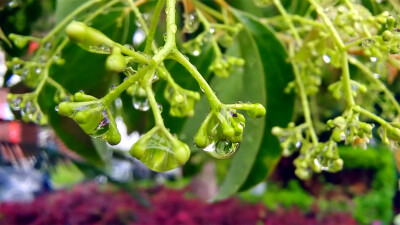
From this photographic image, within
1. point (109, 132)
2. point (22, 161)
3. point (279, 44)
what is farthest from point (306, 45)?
point (22, 161)

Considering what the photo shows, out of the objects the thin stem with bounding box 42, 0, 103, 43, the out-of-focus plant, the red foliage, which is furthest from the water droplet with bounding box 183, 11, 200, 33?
the red foliage

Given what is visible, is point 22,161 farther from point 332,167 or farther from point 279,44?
point 332,167

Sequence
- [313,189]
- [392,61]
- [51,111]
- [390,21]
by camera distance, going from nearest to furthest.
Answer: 1. [390,21]
2. [392,61]
3. [51,111]
4. [313,189]

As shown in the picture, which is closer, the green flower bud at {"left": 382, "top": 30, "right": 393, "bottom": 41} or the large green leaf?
the green flower bud at {"left": 382, "top": 30, "right": 393, "bottom": 41}

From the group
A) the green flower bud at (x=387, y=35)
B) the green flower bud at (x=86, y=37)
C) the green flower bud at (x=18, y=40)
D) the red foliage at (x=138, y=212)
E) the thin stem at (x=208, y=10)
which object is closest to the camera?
the green flower bud at (x=86, y=37)

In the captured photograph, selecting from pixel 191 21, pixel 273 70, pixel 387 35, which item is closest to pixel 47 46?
pixel 191 21

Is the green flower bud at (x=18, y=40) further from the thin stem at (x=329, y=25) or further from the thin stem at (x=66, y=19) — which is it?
the thin stem at (x=329, y=25)

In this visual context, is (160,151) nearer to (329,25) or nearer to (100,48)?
(100,48)

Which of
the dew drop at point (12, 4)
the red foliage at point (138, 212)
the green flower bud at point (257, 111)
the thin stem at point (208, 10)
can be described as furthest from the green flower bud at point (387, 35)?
the red foliage at point (138, 212)

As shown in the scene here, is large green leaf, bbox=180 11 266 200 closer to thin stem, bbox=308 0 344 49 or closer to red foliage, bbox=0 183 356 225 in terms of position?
thin stem, bbox=308 0 344 49
